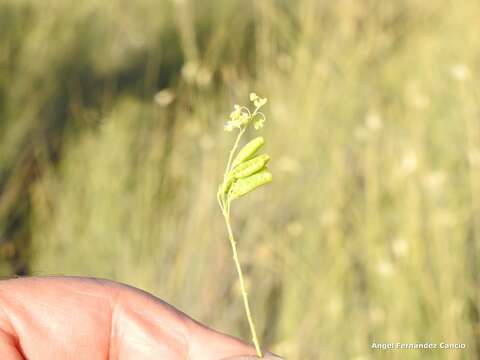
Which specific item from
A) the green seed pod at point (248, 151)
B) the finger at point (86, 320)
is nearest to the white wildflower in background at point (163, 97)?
the finger at point (86, 320)

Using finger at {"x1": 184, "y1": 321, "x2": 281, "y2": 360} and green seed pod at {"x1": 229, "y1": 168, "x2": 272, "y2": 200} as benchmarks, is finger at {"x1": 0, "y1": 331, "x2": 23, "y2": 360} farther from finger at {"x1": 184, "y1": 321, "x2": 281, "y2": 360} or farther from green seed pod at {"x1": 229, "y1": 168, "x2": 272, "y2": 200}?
green seed pod at {"x1": 229, "y1": 168, "x2": 272, "y2": 200}

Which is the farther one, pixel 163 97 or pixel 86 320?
pixel 163 97

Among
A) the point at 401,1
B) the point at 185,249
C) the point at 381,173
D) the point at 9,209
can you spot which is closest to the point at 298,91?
the point at 381,173

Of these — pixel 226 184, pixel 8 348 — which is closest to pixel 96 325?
pixel 8 348

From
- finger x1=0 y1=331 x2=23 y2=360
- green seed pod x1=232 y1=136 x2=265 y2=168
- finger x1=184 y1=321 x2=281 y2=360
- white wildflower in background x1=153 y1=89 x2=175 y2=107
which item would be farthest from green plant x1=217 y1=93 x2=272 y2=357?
white wildflower in background x1=153 y1=89 x2=175 y2=107

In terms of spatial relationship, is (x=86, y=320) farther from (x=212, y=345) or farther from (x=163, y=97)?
(x=163, y=97)

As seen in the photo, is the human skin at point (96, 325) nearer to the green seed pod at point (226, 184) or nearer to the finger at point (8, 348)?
the finger at point (8, 348)

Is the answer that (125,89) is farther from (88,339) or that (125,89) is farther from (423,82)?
(88,339)
